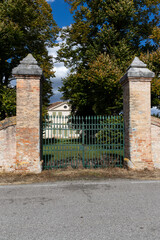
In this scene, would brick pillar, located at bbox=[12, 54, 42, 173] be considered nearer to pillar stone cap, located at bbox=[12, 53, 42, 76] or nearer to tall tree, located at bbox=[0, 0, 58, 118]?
pillar stone cap, located at bbox=[12, 53, 42, 76]

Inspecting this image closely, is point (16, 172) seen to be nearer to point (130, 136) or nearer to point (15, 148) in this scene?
point (15, 148)

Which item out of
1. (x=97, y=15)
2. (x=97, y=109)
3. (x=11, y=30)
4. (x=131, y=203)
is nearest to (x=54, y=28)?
(x=97, y=15)

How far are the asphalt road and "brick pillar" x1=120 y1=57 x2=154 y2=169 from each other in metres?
1.46

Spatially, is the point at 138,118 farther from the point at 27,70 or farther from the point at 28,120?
the point at 27,70

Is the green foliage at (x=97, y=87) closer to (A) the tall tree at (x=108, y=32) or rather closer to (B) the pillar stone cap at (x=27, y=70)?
(A) the tall tree at (x=108, y=32)

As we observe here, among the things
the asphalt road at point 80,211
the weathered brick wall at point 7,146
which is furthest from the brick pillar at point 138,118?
the weathered brick wall at point 7,146

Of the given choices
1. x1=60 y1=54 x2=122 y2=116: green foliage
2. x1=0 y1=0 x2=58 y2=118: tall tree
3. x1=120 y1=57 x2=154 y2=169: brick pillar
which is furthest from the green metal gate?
x1=0 y1=0 x2=58 y2=118: tall tree

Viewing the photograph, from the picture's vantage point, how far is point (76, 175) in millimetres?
6281

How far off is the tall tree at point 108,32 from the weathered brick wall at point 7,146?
10585 millimetres

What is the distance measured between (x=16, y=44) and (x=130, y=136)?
45.0 ft

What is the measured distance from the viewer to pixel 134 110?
22.5 feet

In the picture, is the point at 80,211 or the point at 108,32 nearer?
the point at 80,211

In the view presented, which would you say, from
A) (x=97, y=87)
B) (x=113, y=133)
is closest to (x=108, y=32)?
(x=97, y=87)

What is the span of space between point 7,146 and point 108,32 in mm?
14354
